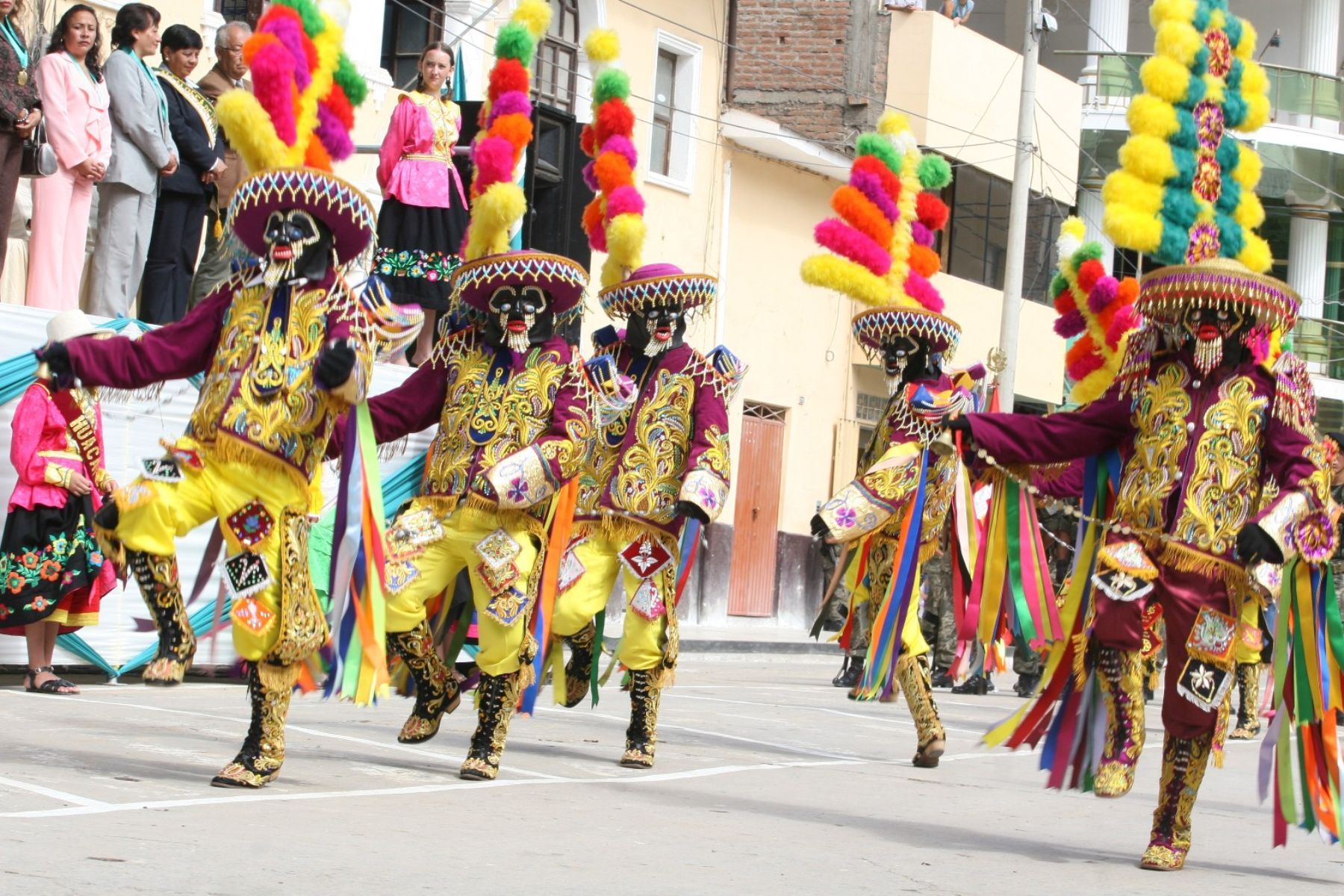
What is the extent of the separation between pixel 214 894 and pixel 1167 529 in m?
3.58

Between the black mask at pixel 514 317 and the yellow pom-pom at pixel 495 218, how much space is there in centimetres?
45

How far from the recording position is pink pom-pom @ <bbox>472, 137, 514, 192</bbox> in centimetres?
875

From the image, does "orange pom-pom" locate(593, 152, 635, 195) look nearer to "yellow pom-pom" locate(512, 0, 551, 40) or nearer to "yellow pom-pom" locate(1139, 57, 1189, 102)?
"yellow pom-pom" locate(512, 0, 551, 40)

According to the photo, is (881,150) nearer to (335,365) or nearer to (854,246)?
(854,246)

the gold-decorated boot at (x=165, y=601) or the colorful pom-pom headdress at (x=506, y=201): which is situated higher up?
the colorful pom-pom headdress at (x=506, y=201)

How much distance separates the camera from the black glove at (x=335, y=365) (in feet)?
22.0

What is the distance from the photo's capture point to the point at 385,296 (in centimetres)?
723

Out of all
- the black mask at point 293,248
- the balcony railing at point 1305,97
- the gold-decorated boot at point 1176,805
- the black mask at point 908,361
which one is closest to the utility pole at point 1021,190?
the balcony railing at point 1305,97

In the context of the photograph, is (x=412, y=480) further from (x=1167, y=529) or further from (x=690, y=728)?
(x=1167, y=529)

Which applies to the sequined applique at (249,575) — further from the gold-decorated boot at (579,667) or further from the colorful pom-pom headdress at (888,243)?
the colorful pom-pom headdress at (888,243)

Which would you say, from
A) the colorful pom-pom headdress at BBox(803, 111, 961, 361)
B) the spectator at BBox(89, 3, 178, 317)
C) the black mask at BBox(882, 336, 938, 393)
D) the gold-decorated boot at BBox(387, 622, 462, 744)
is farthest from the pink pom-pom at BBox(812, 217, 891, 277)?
the spectator at BBox(89, 3, 178, 317)

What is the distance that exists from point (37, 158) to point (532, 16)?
3.08 meters

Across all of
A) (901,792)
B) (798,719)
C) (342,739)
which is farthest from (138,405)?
(901,792)

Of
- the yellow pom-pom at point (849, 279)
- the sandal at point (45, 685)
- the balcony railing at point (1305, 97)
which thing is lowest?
the sandal at point (45, 685)
